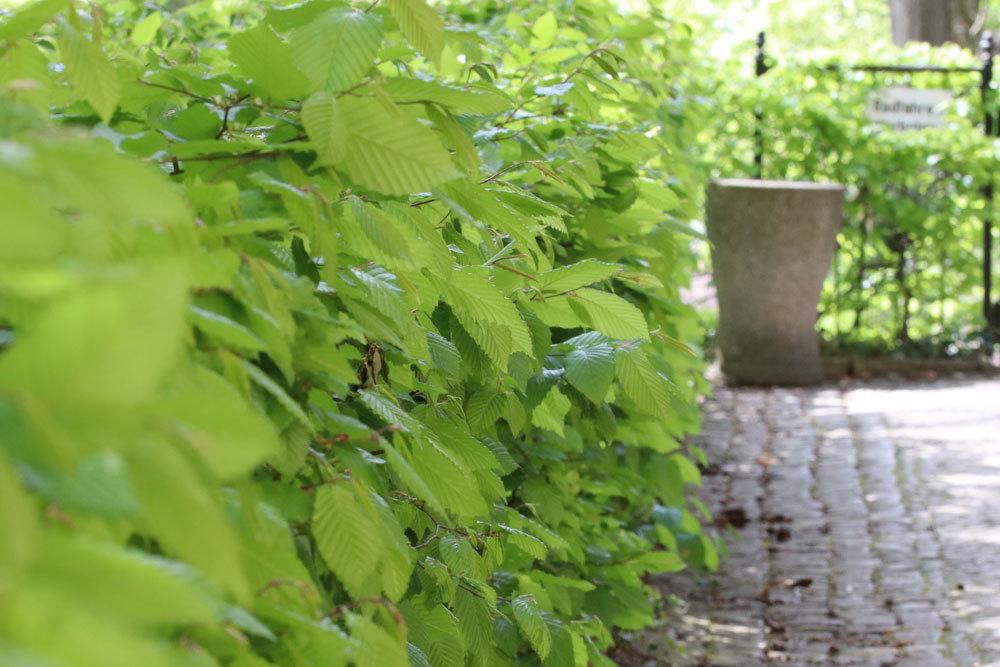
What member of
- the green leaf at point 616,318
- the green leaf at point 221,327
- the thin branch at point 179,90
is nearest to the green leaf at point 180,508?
the green leaf at point 221,327

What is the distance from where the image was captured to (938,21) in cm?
1568

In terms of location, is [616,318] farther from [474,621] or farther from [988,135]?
[988,135]

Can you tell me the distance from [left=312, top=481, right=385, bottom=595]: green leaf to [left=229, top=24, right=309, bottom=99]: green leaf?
0.58 meters

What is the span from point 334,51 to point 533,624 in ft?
3.63

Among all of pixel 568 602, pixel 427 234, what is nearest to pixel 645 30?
pixel 568 602

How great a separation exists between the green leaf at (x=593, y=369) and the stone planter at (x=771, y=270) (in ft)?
24.0

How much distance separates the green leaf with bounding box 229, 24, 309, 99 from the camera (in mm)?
1694

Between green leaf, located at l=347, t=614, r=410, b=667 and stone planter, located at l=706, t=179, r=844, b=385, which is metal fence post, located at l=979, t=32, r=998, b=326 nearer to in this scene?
stone planter, located at l=706, t=179, r=844, b=385

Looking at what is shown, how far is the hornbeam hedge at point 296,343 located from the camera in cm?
72

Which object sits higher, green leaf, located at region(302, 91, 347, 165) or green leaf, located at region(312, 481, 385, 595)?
green leaf, located at region(302, 91, 347, 165)

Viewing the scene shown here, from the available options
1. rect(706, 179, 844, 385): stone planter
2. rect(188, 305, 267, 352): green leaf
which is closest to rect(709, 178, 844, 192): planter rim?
rect(706, 179, 844, 385): stone planter

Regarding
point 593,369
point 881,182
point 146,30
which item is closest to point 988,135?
point 881,182

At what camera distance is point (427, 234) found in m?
1.86

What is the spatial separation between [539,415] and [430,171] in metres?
1.15
